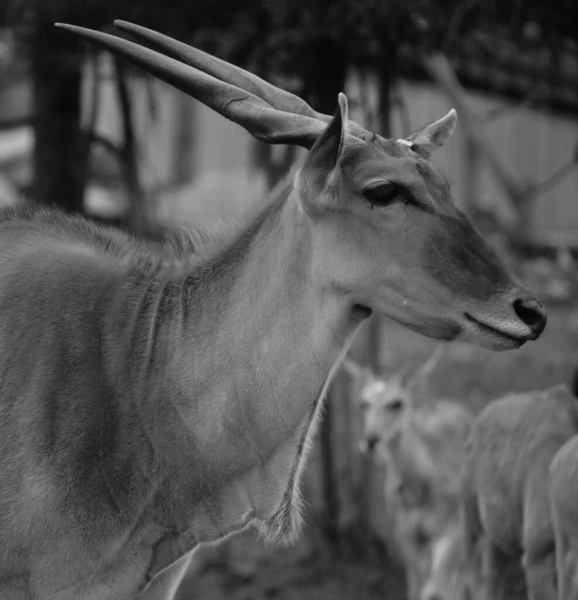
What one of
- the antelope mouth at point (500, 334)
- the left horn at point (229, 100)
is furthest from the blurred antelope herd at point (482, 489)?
the left horn at point (229, 100)

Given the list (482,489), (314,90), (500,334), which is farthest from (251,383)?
(314,90)

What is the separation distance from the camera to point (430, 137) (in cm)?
382

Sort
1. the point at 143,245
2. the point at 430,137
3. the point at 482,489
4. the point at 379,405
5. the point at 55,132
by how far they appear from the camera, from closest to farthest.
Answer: the point at 430,137, the point at 143,245, the point at 482,489, the point at 55,132, the point at 379,405

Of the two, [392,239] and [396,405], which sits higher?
[392,239]

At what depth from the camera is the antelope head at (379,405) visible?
798 cm

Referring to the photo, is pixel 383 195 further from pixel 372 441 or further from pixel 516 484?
pixel 372 441

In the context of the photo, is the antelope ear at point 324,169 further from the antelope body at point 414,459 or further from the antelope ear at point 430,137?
the antelope body at point 414,459

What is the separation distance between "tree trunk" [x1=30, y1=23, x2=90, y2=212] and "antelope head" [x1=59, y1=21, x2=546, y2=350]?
13.1 feet

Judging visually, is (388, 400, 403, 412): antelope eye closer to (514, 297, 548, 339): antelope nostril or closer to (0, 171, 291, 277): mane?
(0, 171, 291, 277): mane

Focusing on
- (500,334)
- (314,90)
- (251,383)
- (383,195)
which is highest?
(383,195)

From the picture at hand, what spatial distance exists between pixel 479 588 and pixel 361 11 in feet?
10.6

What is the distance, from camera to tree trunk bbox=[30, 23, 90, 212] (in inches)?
288

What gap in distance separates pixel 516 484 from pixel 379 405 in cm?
291

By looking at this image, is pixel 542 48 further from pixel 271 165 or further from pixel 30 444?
pixel 30 444
